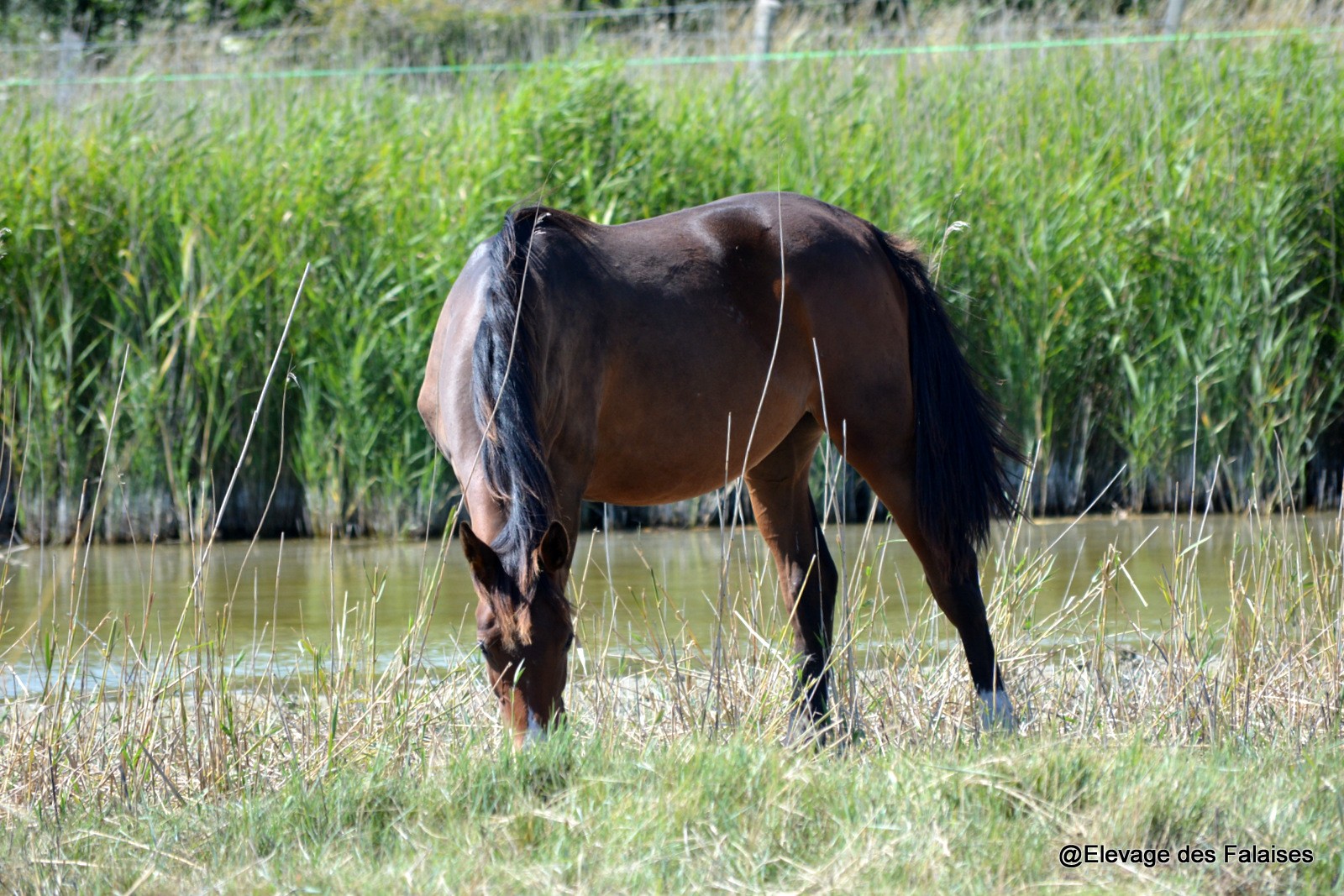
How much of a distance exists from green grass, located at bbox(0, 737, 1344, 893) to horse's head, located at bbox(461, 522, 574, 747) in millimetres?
123

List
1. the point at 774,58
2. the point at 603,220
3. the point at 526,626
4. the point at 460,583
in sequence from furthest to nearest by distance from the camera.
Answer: the point at 774,58 < the point at 603,220 < the point at 460,583 < the point at 526,626

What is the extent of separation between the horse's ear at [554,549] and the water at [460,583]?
1.59m

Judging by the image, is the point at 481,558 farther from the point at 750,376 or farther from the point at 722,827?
the point at 750,376

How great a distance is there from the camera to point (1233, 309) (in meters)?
8.10

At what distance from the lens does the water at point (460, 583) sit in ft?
17.6

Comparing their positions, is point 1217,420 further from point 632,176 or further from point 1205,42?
point 632,176

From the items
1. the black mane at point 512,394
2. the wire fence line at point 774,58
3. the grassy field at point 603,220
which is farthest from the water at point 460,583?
the wire fence line at point 774,58

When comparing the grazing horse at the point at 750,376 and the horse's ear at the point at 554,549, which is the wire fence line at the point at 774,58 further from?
the horse's ear at the point at 554,549

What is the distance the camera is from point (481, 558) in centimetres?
277

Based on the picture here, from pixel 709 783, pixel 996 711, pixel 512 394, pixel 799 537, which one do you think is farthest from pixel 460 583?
pixel 709 783

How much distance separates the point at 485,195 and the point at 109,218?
7.30ft

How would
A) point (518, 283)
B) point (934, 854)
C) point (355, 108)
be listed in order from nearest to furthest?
point (934, 854) < point (518, 283) < point (355, 108)

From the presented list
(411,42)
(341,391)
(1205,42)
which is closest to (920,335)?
(341,391)

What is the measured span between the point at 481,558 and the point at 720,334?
1.28m
